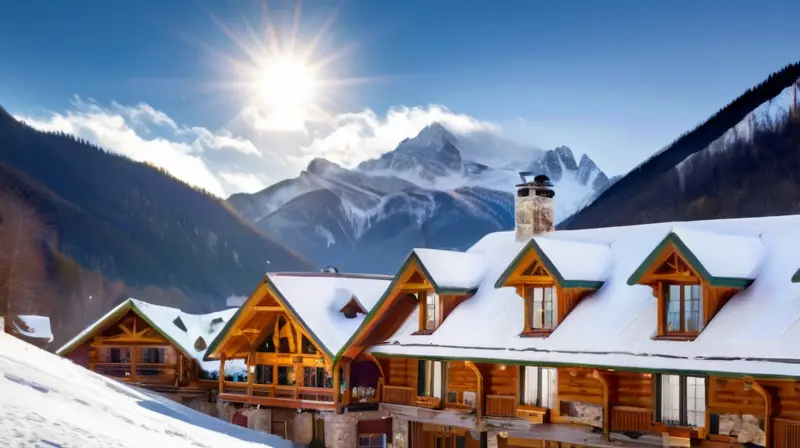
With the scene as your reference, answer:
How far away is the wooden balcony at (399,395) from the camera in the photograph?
32.9m

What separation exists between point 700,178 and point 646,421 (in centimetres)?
7009

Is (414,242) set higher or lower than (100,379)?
higher

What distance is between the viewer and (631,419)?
2533 cm

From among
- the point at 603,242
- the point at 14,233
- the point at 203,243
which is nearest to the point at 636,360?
the point at 603,242

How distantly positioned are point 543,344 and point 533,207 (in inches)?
306

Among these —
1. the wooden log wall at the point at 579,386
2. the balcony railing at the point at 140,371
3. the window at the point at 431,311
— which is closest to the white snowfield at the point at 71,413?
Answer: the window at the point at 431,311

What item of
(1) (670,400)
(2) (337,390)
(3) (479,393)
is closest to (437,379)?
(3) (479,393)

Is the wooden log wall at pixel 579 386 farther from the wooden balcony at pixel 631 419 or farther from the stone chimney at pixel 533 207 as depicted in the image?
the stone chimney at pixel 533 207

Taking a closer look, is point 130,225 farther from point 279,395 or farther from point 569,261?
point 569,261

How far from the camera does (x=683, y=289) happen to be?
24.3 meters

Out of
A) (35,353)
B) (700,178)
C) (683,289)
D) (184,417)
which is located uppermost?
(700,178)

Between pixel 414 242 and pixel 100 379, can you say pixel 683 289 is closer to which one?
pixel 100 379

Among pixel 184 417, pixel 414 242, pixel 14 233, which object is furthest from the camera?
pixel 414 242

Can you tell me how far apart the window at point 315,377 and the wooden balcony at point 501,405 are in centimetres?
827
